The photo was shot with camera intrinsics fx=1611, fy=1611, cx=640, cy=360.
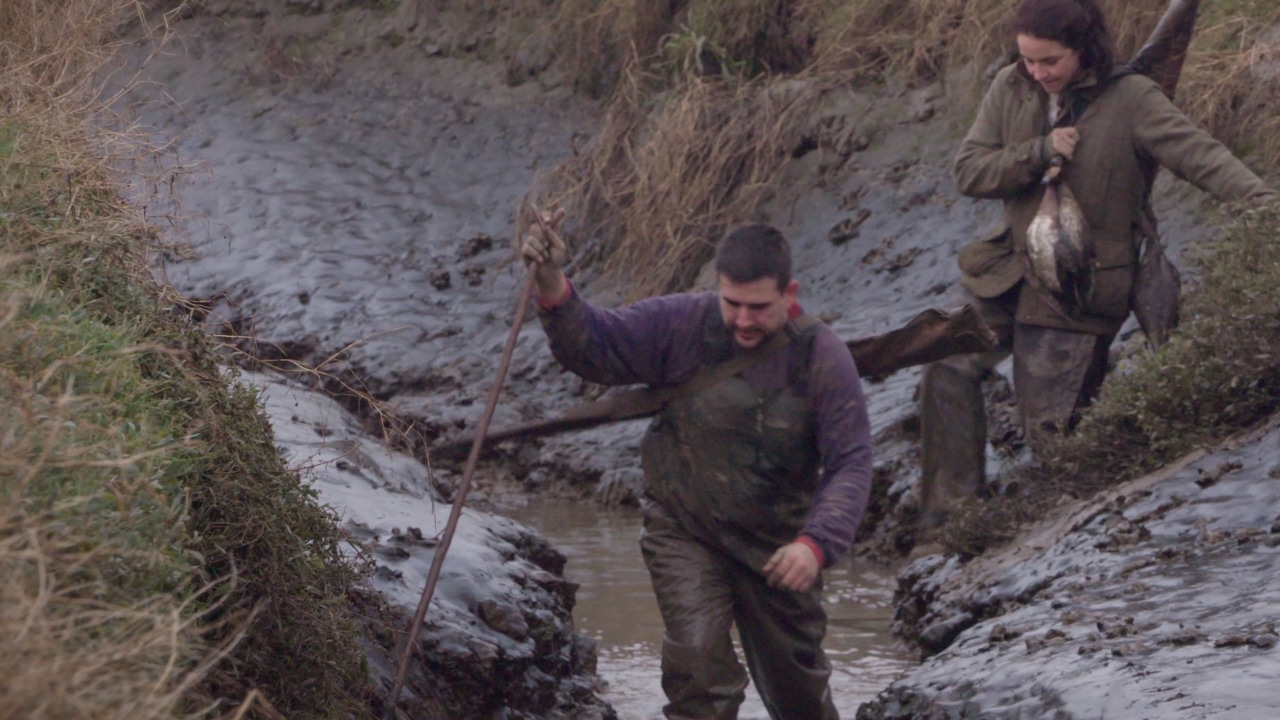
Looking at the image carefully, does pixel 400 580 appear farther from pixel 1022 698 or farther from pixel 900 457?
pixel 900 457

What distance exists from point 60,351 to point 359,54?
13034 millimetres

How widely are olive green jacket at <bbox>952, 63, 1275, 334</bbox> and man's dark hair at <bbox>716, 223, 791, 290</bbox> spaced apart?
1929 mm

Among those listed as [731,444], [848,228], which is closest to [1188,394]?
[731,444]

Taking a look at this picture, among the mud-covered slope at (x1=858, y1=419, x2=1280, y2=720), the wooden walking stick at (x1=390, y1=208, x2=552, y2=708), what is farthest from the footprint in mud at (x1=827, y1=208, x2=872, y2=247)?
the wooden walking stick at (x1=390, y1=208, x2=552, y2=708)

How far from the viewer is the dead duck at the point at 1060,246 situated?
6242 mm

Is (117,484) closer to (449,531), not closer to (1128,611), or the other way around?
(449,531)

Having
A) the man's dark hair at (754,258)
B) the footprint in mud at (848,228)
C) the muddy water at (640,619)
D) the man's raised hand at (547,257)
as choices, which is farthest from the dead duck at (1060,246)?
the footprint in mud at (848,228)

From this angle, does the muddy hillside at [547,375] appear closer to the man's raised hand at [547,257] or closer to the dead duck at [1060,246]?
the dead duck at [1060,246]

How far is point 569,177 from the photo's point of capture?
12.0 meters

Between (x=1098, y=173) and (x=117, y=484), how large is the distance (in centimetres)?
466

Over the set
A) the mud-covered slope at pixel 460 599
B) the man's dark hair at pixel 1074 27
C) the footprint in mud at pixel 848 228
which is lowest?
the footprint in mud at pixel 848 228

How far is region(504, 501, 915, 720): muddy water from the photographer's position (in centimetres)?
608

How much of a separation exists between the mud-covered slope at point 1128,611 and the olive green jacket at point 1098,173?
878 mm

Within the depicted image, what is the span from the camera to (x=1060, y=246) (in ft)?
20.5
